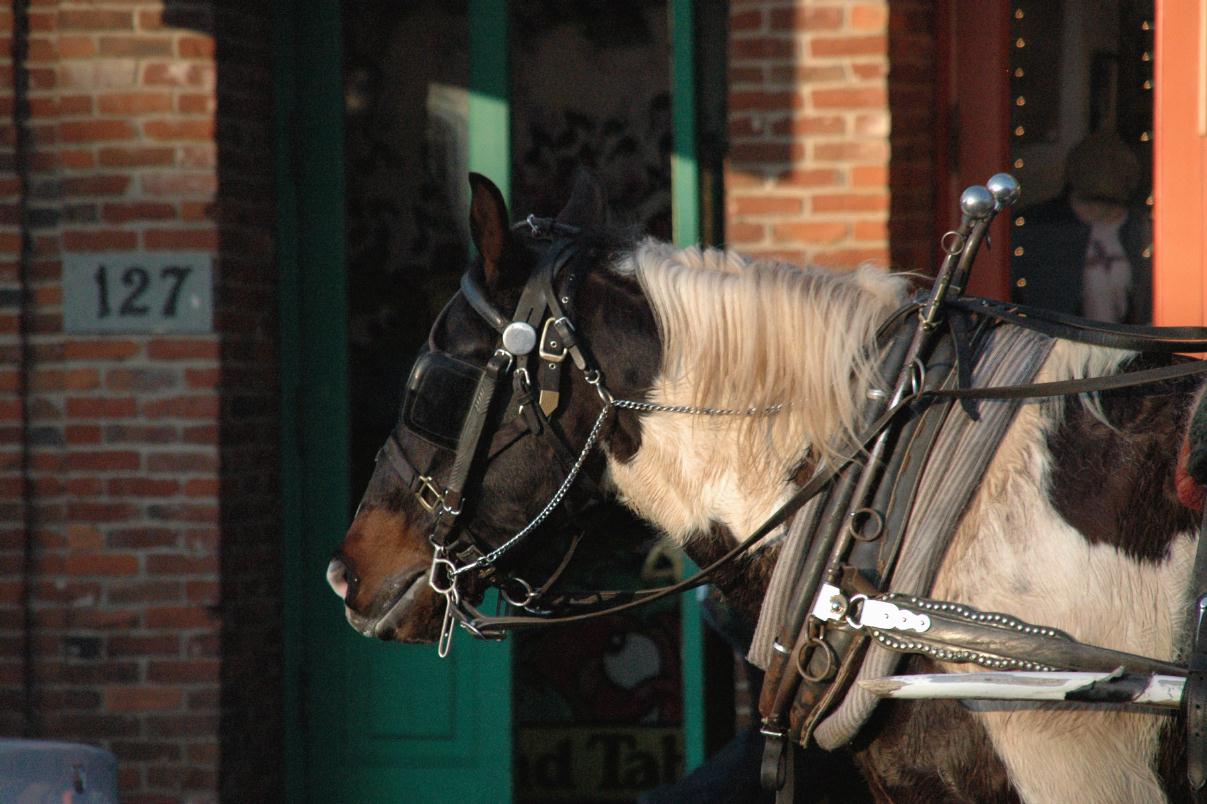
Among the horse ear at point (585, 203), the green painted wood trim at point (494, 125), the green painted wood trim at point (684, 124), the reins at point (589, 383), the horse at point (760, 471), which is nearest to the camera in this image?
the horse at point (760, 471)

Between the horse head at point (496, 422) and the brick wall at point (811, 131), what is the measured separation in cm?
145

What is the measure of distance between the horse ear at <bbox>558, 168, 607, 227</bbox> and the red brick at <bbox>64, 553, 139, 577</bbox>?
2.20 metres

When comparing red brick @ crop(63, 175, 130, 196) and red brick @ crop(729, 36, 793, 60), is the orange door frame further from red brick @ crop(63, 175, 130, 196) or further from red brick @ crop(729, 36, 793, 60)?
red brick @ crop(63, 175, 130, 196)

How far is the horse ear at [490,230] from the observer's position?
201 cm

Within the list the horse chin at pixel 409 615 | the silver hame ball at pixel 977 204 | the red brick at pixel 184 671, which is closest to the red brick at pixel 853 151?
the silver hame ball at pixel 977 204

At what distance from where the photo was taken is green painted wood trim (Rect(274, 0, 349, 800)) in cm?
413

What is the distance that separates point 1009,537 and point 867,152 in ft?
6.53

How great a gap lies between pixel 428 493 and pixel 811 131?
6.35ft

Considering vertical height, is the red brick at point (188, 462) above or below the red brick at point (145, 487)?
above

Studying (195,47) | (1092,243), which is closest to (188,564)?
(195,47)

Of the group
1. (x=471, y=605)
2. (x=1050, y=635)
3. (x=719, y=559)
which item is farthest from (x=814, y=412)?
(x=471, y=605)

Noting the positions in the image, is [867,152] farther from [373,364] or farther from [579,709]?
[579,709]

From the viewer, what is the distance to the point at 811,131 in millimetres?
3502

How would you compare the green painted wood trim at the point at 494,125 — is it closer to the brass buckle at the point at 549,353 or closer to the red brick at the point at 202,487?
the red brick at the point at 202,487
